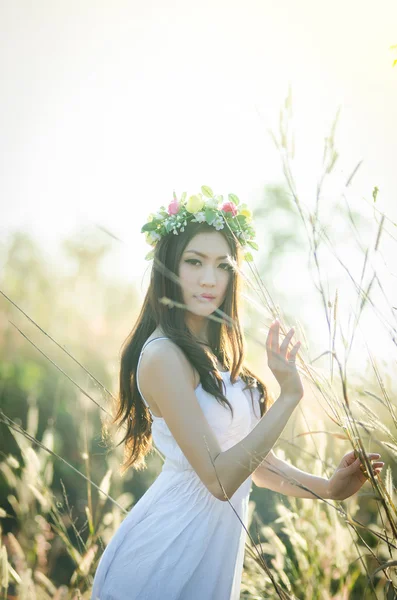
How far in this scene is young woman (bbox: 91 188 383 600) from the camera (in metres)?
1.79

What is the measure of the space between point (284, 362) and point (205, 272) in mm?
734

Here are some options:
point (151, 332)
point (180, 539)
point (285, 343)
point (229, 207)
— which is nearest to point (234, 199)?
point (229, 207)

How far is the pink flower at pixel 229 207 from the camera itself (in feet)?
8.00

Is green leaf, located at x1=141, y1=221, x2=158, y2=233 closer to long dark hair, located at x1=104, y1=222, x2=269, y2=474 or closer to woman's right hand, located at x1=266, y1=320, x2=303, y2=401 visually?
long dark hair, located at x1=104, y1=222, x2=269, y2=474

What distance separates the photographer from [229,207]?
2.46m

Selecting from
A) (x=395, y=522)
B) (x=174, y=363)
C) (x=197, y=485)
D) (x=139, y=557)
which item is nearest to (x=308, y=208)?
(x=395, y=522)

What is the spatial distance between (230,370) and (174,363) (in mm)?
392

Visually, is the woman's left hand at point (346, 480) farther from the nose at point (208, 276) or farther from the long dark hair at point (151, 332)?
the nose at point (208, 276)

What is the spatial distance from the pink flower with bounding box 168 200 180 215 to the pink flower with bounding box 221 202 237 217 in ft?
0.56

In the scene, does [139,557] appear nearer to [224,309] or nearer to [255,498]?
[224,309]

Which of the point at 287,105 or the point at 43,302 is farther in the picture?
the point at 43,302

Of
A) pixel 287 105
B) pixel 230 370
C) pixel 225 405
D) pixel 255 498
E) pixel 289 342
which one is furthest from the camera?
pixel 255 498

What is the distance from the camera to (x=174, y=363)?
197 cm

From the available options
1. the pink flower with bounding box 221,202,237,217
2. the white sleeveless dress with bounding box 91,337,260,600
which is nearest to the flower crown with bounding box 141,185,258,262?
the pink flower with bounding box 221,202,237,217
